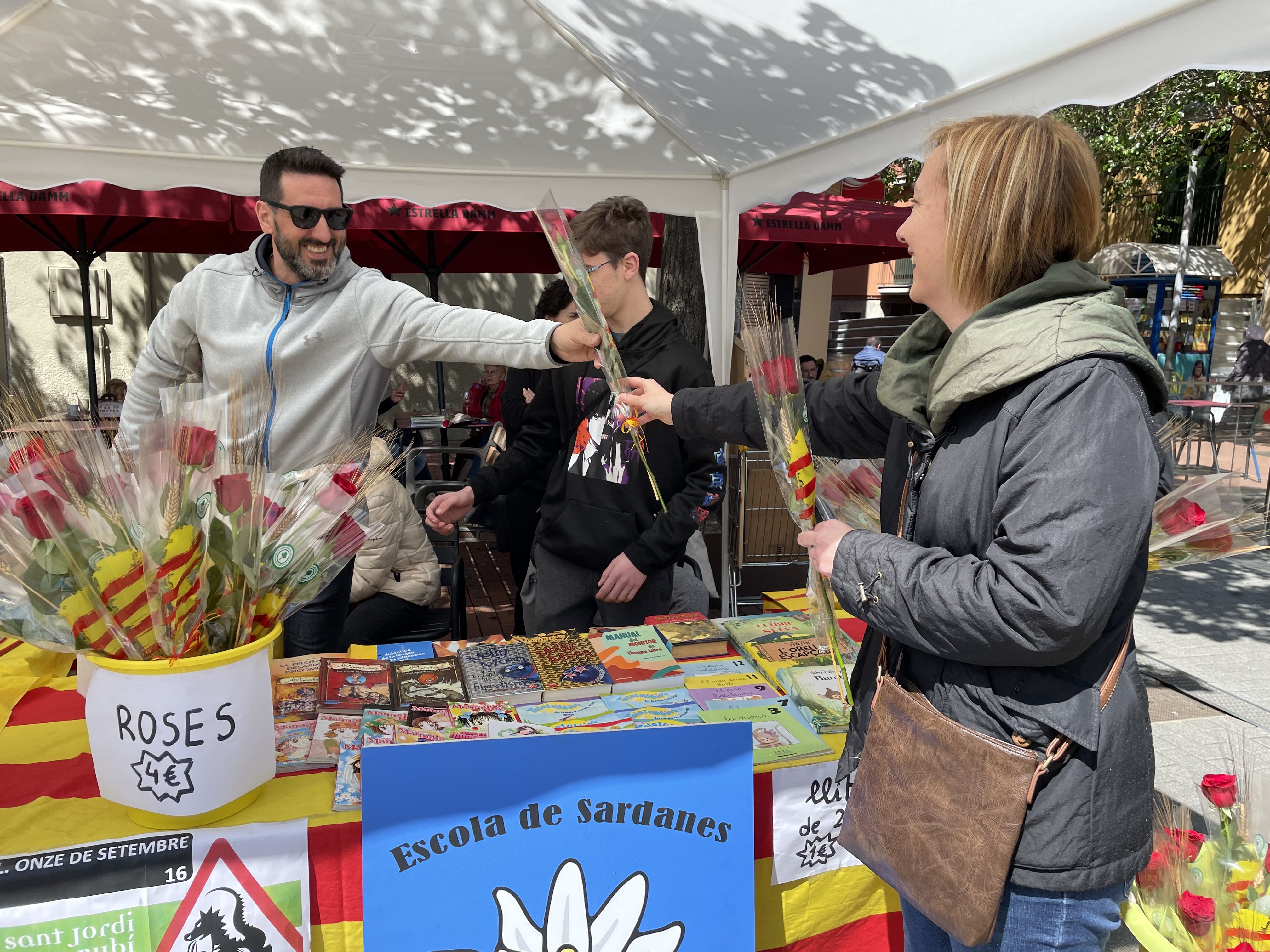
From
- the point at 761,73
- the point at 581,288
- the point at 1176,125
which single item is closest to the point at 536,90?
the point at 761,73

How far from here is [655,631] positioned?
92.0 inches

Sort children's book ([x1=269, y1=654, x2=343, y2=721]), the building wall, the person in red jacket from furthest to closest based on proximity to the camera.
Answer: the building wall → the person in red jacket → children's book ([x1=269, y1=654, x2=343, y2=721])

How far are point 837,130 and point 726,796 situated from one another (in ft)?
8.94

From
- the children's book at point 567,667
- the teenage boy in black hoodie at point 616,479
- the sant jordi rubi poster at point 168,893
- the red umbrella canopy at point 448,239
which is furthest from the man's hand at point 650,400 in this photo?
the red umbrella canopy at point 448,239

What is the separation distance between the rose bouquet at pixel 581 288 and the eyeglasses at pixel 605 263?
1.67ft

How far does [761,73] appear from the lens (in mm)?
3254

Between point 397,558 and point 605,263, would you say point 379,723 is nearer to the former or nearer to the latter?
point 605,263

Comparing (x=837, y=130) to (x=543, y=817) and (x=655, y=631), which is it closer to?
(x=655, y=631)

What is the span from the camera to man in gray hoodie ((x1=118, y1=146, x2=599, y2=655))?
229cm

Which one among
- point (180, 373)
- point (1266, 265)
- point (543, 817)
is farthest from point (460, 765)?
point (1266, 265)

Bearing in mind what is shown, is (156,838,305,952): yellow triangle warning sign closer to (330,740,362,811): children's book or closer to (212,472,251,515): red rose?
(330,740,362,811): children's book

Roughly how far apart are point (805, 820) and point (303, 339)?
168 cm

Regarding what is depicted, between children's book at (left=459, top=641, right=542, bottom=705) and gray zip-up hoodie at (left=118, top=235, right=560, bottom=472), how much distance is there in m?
0.69

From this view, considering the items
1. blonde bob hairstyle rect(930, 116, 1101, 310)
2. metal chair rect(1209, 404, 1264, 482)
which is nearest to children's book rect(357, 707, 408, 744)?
blonde bob hairstyle rect(930, 116, 1101, 310)
